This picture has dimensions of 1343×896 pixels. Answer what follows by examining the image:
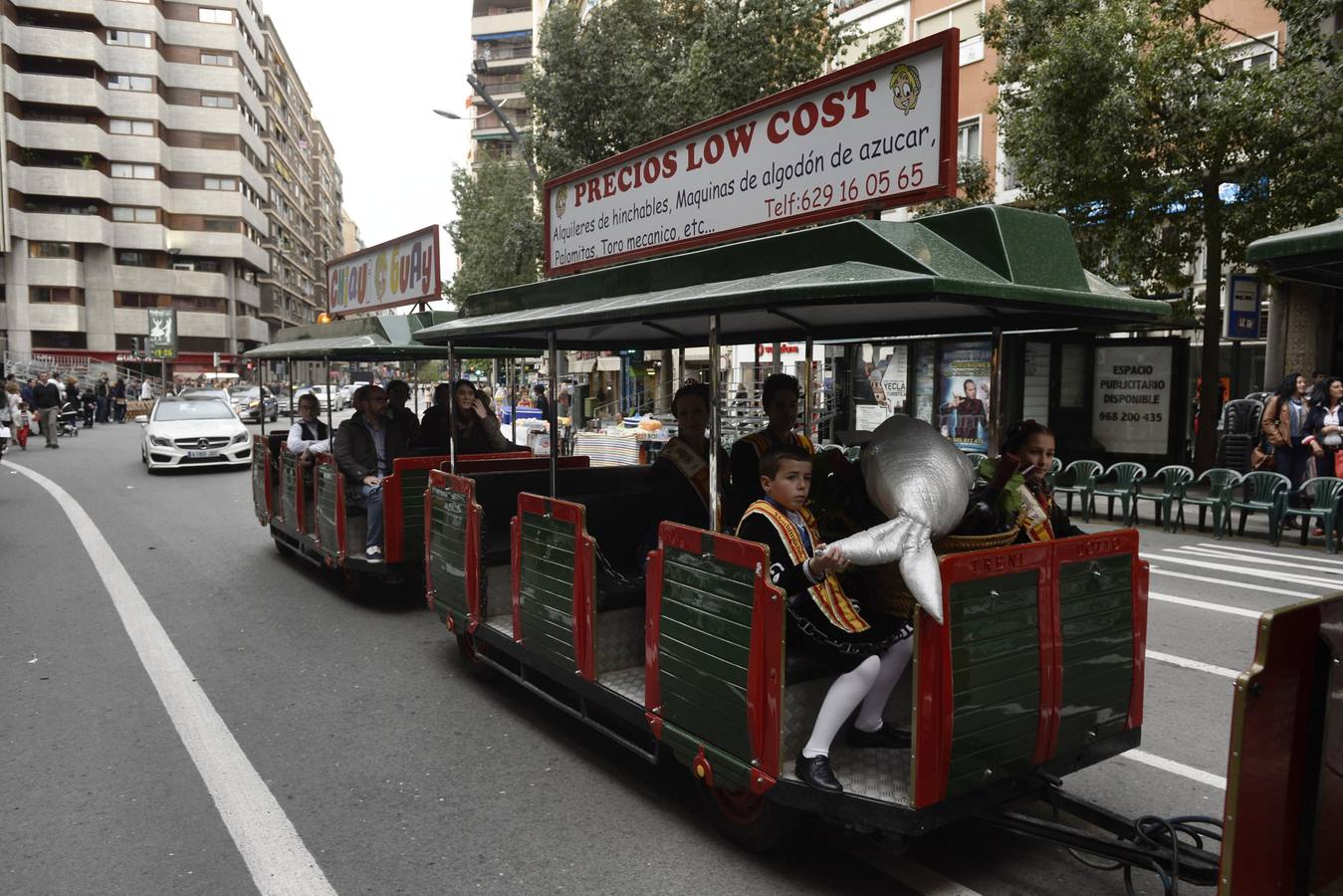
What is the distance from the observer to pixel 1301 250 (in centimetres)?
284

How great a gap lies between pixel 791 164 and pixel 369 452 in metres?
5.11

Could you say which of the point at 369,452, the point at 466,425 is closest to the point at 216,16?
the point at 466,425

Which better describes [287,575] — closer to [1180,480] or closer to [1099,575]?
[1099,575]

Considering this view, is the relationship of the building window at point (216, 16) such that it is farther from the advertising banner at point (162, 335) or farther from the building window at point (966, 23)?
the building window at point (966, 23)

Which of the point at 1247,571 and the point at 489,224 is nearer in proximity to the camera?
the point at 1247,571

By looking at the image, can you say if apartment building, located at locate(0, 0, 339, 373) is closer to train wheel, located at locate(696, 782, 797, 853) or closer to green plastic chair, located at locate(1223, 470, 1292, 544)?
green plastic chair, located at locate(1223, 470, 1292, 544)

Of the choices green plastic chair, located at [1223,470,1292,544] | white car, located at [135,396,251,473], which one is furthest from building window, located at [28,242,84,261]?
green plastic chair, located at [1223,470,1292,544]

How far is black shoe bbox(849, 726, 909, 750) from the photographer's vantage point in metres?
3.78

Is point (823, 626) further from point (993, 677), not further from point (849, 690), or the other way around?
point (993, 677)

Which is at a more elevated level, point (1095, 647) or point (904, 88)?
point (904, 88)

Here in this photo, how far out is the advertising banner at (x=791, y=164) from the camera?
13.3 ft

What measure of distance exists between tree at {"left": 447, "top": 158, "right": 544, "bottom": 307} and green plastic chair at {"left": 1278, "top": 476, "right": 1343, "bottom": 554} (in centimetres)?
2029

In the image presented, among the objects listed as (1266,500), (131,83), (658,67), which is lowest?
(1266,500)

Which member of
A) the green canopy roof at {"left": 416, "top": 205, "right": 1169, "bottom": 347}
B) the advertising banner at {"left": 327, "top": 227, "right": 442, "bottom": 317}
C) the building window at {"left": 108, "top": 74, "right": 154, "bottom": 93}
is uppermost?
the building window at {"left": 108, "top": 74, "right": 154, "bottom": 93}
